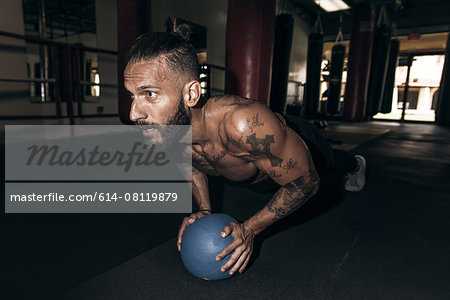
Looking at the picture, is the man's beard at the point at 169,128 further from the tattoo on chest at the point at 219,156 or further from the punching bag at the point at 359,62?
the punching bag at the point at 359,62

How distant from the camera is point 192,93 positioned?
122 cm

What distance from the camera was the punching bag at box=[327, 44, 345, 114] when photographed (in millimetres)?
5547

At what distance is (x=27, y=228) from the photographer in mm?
1689

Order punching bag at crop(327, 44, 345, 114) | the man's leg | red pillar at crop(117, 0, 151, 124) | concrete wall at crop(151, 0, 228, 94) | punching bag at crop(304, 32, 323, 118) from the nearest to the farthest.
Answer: the man's leg < red pillar at crop(117, 0, 151, 124) < punching bag at crop(304, 32, 323, 118) < punching bag at crop(327, 44, 345, 114) < concrete wall at crop(151, 0, 228, 94)

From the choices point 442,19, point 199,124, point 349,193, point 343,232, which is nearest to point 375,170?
point 349,193

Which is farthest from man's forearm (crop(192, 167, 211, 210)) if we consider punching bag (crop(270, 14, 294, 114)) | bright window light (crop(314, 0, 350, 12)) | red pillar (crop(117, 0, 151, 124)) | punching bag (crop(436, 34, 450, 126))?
punching bag (crop(436, 34, 450, 126))

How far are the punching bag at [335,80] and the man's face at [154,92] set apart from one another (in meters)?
5.05

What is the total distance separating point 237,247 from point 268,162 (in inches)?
15.5

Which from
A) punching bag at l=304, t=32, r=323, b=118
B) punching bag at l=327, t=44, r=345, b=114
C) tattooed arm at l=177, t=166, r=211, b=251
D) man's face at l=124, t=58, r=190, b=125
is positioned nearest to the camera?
man's face at l=124, t=58, r=190, b=125

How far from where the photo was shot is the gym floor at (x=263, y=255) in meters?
1.19

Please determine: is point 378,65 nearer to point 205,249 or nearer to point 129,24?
point 129,24

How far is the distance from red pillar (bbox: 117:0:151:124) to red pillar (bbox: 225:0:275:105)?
1.05m

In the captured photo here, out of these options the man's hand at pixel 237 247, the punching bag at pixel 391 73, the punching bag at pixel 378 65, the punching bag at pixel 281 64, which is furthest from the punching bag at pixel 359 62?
the man's hand at pixel 237 247

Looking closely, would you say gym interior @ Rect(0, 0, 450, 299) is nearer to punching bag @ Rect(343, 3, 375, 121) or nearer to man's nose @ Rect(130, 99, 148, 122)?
punching bag @ Rect(343, 3, 375, 121)
